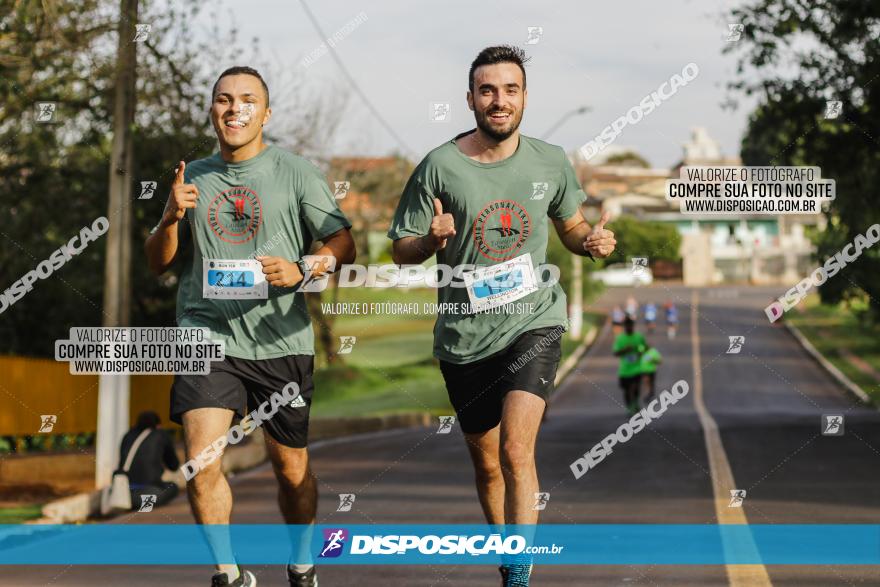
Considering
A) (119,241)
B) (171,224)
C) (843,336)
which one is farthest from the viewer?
(843,336)

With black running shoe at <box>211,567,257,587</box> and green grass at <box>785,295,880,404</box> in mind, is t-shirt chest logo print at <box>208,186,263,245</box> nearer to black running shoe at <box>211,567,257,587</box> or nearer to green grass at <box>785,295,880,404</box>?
black running shoe at <box>211,567,257,587</box>

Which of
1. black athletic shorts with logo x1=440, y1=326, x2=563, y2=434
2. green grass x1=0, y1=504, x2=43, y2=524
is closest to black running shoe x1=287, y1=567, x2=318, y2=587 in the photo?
black athletic shorts with logo x1=440, y1=326, x2=563, y2=434

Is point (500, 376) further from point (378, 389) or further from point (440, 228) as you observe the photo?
point (378, 389)

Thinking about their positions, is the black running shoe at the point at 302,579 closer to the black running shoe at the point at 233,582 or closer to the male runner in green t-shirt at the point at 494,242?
the black running shoe at the point at 233,582

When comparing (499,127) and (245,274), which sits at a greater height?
(499,127)

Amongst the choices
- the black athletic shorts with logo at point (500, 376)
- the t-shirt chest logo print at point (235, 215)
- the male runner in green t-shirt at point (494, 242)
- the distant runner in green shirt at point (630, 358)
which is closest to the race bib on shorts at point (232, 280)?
the t-shirt chest logo print at point (235, 215)

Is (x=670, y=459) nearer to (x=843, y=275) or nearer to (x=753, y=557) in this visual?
(x=753, y=557)

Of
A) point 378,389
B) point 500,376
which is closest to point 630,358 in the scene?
point 500,376

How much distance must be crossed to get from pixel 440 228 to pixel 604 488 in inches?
312

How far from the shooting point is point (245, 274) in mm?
6527

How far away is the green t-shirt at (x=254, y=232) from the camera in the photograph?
6.59 metres

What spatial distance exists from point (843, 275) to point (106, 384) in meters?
28.7

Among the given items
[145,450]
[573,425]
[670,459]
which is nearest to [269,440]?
[145,450]

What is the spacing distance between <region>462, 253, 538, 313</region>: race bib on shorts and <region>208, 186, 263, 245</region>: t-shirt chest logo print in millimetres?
960
